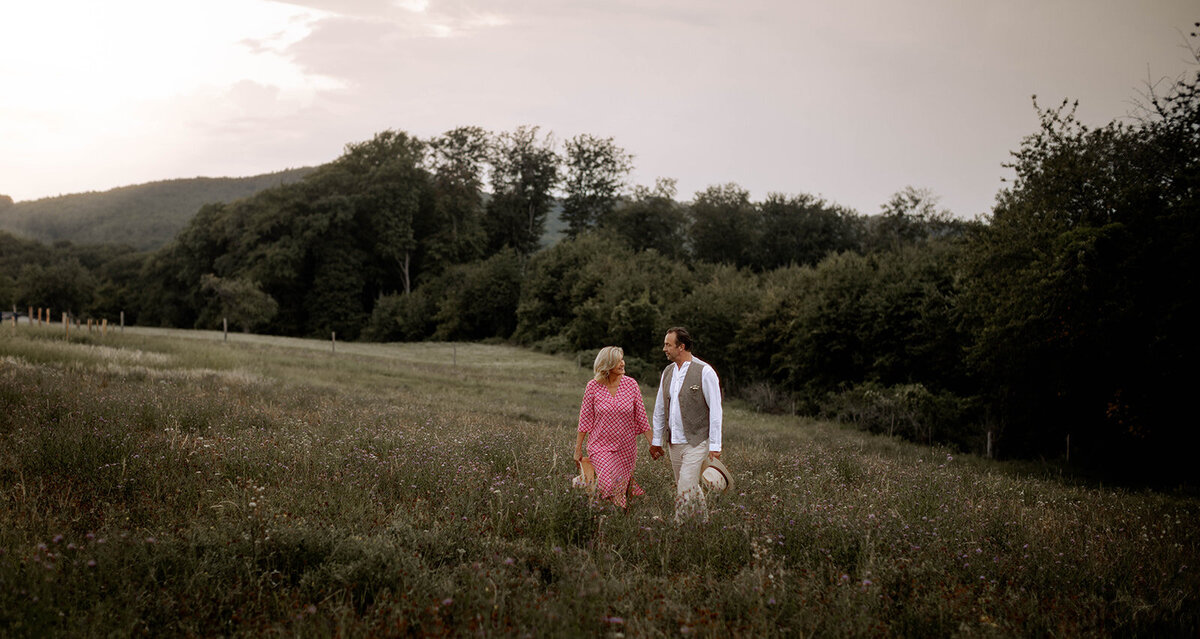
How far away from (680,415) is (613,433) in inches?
28.1

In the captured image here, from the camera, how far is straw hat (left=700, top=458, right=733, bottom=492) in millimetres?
6355

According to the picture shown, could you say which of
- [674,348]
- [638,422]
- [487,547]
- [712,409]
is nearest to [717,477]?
[712,409]

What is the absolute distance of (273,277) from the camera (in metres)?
63.8

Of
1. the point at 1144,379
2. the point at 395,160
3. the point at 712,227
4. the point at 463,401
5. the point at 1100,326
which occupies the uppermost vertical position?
the point at 395,160

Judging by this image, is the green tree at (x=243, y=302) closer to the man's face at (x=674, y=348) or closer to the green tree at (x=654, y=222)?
the green tree at (x=654, y=222)

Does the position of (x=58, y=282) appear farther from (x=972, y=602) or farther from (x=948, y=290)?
(x=972, y=602)

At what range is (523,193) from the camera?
250ft

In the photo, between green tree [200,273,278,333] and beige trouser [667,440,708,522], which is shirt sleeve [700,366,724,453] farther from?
green tree [200,273,278,333]

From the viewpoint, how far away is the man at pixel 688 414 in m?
6.54

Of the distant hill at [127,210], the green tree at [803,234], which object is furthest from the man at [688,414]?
the distant hill at [127,210]

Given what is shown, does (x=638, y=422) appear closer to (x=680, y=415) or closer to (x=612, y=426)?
(x=612, y=426)

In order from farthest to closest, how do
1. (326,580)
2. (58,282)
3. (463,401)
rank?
(58,282) < (463,401) < (326,580)

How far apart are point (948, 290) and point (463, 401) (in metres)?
18.0

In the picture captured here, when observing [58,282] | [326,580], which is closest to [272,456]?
→ [326,580]
